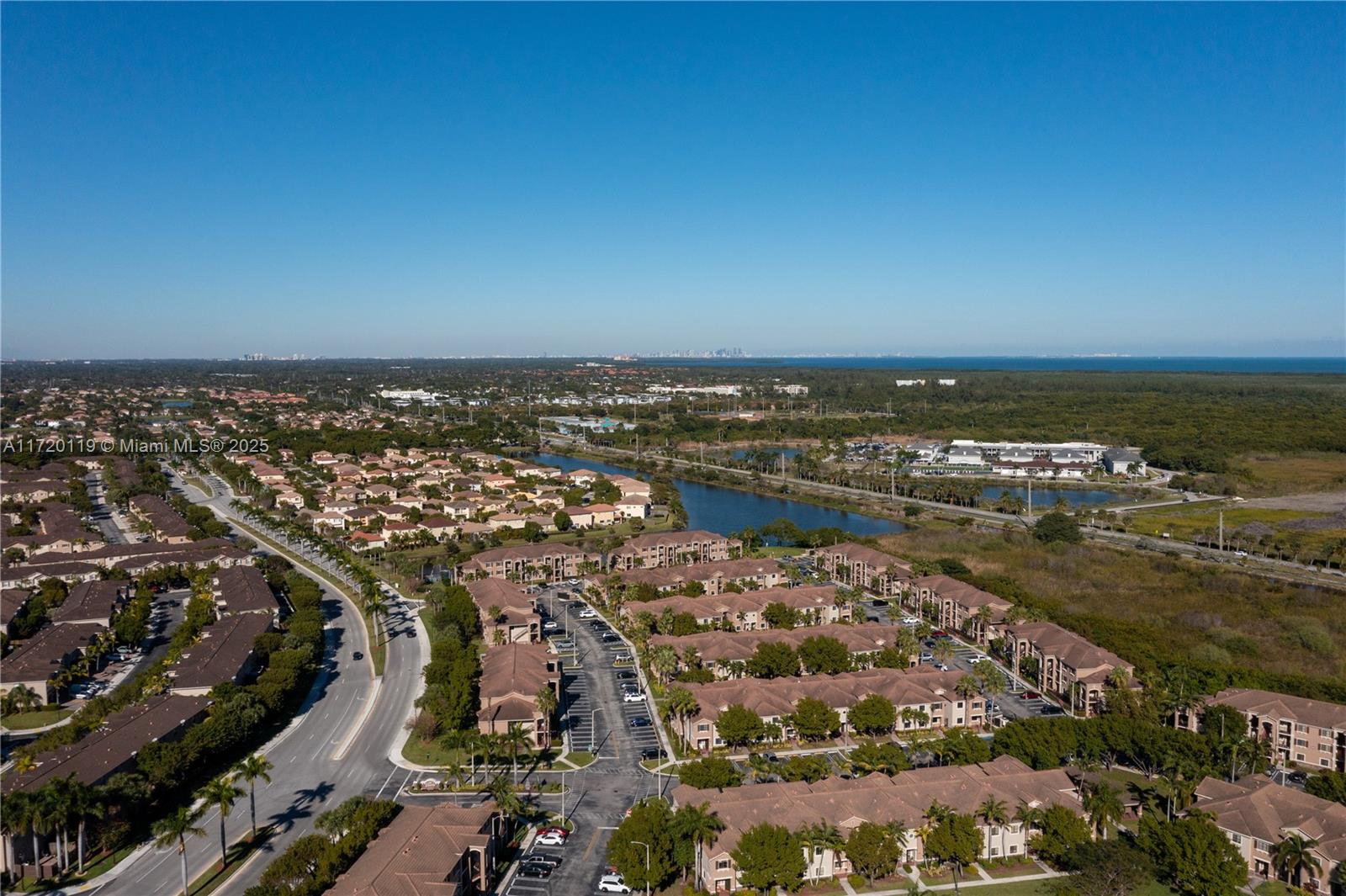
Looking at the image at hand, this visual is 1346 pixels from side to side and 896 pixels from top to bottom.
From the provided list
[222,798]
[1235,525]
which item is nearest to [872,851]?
[222,798]

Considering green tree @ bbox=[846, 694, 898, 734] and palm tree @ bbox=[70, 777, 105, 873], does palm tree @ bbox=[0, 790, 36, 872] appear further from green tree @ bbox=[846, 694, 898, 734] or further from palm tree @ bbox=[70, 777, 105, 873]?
green tree @ bbox=[846, 694, 898, 734]

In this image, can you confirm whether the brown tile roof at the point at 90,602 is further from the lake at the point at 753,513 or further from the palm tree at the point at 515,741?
the lake at the point at 753,513

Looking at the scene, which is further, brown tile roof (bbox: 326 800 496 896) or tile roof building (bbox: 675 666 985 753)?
tile roof building (bbox: 675 666 985 753)

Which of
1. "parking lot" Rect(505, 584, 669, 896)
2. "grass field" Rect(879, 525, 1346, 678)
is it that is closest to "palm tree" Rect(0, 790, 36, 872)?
"parking lot" Rect(505, 584, 669, 896)

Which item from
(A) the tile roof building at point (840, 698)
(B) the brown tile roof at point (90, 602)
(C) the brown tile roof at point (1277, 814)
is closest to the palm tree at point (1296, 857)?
(C) the brown tile roof at point (1277, 814)

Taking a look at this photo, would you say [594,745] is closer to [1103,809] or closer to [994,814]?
[994,814]
